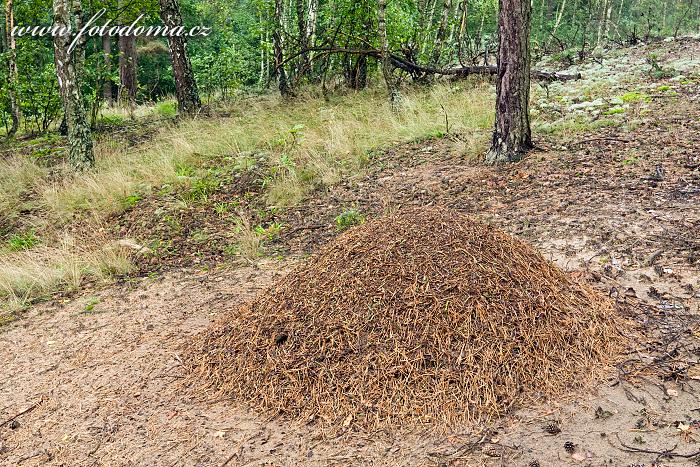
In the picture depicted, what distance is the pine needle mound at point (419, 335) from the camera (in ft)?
9.76

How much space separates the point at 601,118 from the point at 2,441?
7.61 meters

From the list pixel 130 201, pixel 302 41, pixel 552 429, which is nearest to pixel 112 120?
pixel 302 41

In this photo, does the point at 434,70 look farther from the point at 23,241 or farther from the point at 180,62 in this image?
the point at 23,241

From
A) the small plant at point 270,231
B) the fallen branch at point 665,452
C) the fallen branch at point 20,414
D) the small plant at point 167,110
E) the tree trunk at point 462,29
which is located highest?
the tree trunk at point 462,29

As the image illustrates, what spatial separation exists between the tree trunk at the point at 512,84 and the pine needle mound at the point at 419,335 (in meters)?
3.20

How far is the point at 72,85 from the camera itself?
843cm

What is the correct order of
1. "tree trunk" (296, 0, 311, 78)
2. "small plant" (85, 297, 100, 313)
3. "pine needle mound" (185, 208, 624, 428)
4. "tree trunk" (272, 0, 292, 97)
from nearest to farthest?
"pine needle mound" (185, 208, 624, 428), "small plant" (85, 297, 100, 313), "tree trunk" (272, 0, 292, 97), "tree trunk" (296, 0, 311, 78)

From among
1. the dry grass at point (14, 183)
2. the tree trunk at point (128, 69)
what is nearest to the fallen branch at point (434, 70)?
the dry grass at point (14, 183)

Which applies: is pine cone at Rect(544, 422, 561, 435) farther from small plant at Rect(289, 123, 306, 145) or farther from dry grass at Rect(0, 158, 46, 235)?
dry grass at Rect(0, 158, 46, 235)

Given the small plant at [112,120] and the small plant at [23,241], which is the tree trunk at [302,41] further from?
the small plant at [23,241]

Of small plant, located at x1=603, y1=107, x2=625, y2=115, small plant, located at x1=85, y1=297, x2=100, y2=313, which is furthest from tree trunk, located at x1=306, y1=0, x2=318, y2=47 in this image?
small plant, located at x1=85, y1=297, x2=100, y2=313

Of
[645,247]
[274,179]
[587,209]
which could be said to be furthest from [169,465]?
[274,179]

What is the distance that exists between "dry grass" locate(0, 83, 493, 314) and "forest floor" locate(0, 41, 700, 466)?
44cm

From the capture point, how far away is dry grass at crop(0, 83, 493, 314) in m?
6.38
